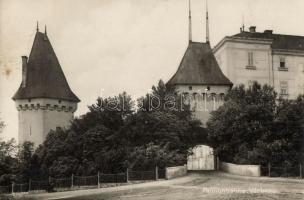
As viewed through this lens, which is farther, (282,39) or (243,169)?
(282,39)

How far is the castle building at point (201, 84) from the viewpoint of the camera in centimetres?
5281

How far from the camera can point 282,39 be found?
59844 millimetres

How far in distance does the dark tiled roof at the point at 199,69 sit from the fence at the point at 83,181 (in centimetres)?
1747

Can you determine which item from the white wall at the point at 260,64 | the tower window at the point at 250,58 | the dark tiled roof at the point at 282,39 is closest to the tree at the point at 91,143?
the white wall at the point at 260,64

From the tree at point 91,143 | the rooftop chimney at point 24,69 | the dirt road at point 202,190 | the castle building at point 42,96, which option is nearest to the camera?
the dirt road at point 202,190

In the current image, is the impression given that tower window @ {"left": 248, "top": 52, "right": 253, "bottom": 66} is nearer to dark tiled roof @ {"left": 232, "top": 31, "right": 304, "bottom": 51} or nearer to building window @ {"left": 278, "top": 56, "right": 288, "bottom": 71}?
dark tiled roof @ {"left": 232, "top": 31, "right": 304, "bottom": 51}

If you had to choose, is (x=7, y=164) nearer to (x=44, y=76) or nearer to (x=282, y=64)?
(x=44, y=76)

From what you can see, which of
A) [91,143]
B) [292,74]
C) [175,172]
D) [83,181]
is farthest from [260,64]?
[83,181]

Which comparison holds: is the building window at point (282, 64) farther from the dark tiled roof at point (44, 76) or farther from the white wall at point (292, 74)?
the dark tiled roof at point (44, 76)

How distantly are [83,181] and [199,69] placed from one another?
2143 centimetres

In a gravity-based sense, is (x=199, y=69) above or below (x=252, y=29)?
below

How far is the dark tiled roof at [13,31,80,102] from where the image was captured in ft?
177

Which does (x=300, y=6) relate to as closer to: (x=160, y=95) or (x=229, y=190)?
(x=229, y=190)

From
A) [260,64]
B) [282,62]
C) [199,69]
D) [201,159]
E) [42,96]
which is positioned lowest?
[201,159]
